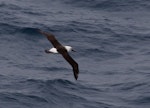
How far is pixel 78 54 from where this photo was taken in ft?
85.9

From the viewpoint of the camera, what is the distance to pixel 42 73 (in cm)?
2433

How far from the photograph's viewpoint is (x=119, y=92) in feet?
76.6

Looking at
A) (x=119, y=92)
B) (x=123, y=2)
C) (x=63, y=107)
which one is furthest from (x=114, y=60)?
(x=123, y=2)

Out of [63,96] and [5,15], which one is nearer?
[63,96]

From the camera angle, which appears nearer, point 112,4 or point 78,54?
point 78,54

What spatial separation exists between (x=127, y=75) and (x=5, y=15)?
807 cm

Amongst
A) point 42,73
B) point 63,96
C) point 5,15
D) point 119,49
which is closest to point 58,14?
point 5,15

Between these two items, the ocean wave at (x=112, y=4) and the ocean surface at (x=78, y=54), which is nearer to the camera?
the ocean surface at (x=78, y=54)

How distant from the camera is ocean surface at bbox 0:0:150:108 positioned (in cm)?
2238

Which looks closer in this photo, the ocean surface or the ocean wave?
the ocean surface

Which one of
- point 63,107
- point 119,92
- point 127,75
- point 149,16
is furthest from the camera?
point 149,16

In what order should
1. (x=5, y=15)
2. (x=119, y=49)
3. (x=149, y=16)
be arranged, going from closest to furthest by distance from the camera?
(x=119, y=49) → (x=5, y=15) → (x=149, y=16)

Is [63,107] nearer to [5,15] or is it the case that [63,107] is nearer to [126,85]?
[126,85]

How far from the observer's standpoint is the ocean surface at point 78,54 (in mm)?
22375
